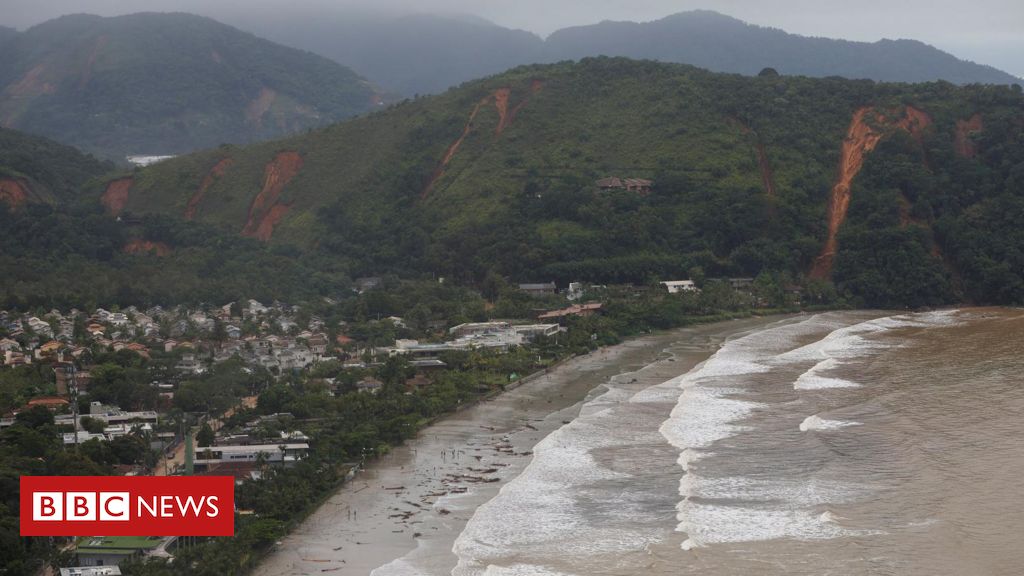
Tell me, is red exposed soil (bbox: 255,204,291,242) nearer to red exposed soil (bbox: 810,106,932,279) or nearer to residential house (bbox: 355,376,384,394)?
red exposed soil (bbox: 810,106,932,279)

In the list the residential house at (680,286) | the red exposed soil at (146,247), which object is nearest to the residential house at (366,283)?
the red exposed soil at (146,247)

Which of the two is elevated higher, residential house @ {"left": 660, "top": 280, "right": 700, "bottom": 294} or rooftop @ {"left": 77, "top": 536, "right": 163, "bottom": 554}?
residential house @ {"left": 660, "top": 280, "right": 700, "bottom": 294}

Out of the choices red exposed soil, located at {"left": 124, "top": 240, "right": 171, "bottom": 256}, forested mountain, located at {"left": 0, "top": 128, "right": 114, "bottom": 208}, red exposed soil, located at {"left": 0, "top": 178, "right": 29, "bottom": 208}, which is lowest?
red exposed soil, located at {"left": 124, "top": 240, "right": 171, "bottom": 256}

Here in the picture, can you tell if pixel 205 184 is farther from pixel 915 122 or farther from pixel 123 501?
pixel 123 501

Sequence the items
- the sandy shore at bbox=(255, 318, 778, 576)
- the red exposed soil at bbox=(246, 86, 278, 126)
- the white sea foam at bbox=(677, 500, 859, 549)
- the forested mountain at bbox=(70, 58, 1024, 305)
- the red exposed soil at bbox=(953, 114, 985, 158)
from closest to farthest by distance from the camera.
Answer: the white sea foam at bbox=(677, 500, 859, 549) → the sandy shore at bbox=(255, 318, 778, 576) → the forested mountain at bbox=(70, 58, 1024, 305) → the red exposed soil at bbox=(953, 114, 985, 158) → the red exposed soil at bbox=(246, 86, 278, 126)

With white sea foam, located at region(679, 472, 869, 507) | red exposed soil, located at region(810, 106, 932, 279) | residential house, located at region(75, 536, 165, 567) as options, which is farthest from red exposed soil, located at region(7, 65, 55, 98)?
white sea foam, located at region(679, 472, 869, 507)

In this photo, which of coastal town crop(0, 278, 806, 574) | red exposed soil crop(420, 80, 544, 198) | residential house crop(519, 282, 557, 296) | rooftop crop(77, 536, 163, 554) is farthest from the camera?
red exposed soil crop(420, 80, 544, 198)

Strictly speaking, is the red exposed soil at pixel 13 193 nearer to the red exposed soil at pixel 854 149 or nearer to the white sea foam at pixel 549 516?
the red exposed soil at pixel 854 149
